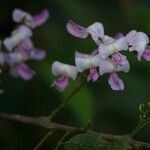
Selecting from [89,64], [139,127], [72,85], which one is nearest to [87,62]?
[89,64]

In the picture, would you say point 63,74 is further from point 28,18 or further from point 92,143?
point 28,18

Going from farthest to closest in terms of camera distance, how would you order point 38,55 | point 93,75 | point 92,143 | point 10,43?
point 38,55, point 10,43, point 93,75, point 92,143

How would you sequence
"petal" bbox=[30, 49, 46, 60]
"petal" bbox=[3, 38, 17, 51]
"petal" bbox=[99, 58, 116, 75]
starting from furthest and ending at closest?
"petal" bbox=[30, 49, 46, 60]
"petal" bbox=[3, 38, 17, 51]
"petal" bbox=[99, 58, 116, 75]

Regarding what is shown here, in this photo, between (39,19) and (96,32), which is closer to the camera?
(96,32)

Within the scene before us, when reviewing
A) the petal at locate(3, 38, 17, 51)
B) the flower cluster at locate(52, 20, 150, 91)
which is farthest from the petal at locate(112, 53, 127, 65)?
the petal at locate(3, 38, 17, 51)

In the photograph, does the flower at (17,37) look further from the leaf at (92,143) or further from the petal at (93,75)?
the leaf at (92,143)

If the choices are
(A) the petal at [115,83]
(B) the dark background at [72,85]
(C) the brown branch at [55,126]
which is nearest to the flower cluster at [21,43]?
(B) the dark background at [72,85]

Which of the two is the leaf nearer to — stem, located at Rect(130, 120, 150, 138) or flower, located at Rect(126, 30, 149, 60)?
stem, located at Rect(130, 120, 150, 138)
